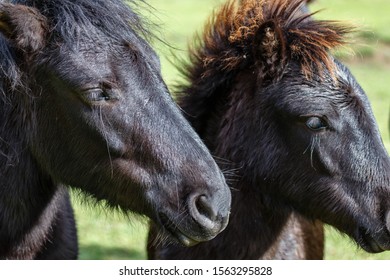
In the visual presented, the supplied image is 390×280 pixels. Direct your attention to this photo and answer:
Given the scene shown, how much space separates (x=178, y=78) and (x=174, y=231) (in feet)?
27.8

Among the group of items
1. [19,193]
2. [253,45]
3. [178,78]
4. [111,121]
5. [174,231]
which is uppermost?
[253,45]

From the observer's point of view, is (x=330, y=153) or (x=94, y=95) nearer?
(x=94, y=95)

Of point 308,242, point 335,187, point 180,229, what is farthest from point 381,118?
point 180,229

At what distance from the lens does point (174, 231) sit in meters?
4.00

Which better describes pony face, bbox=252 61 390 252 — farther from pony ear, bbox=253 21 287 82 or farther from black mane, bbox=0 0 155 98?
black mane, bbox=0 0 155 98

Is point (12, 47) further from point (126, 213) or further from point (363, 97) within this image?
point (363, 97)

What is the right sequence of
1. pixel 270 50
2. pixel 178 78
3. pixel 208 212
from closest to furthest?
pixel 208 212 → pixel 270 50 → pixel 178 78

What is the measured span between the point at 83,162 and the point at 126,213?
46 centimetres

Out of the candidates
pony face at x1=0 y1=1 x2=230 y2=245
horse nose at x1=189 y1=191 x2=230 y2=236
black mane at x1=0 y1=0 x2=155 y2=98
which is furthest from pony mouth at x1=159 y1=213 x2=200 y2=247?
black mane at x1=0 y1=0 x2=155 y2=98

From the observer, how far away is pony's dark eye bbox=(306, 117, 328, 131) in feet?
14.8

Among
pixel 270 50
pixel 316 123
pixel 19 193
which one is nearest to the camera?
pixel 19 193

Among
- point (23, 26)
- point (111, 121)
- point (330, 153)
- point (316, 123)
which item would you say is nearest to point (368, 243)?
point (330, 153)

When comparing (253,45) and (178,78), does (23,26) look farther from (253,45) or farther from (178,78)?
(178,78)

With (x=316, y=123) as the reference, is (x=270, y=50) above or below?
above
